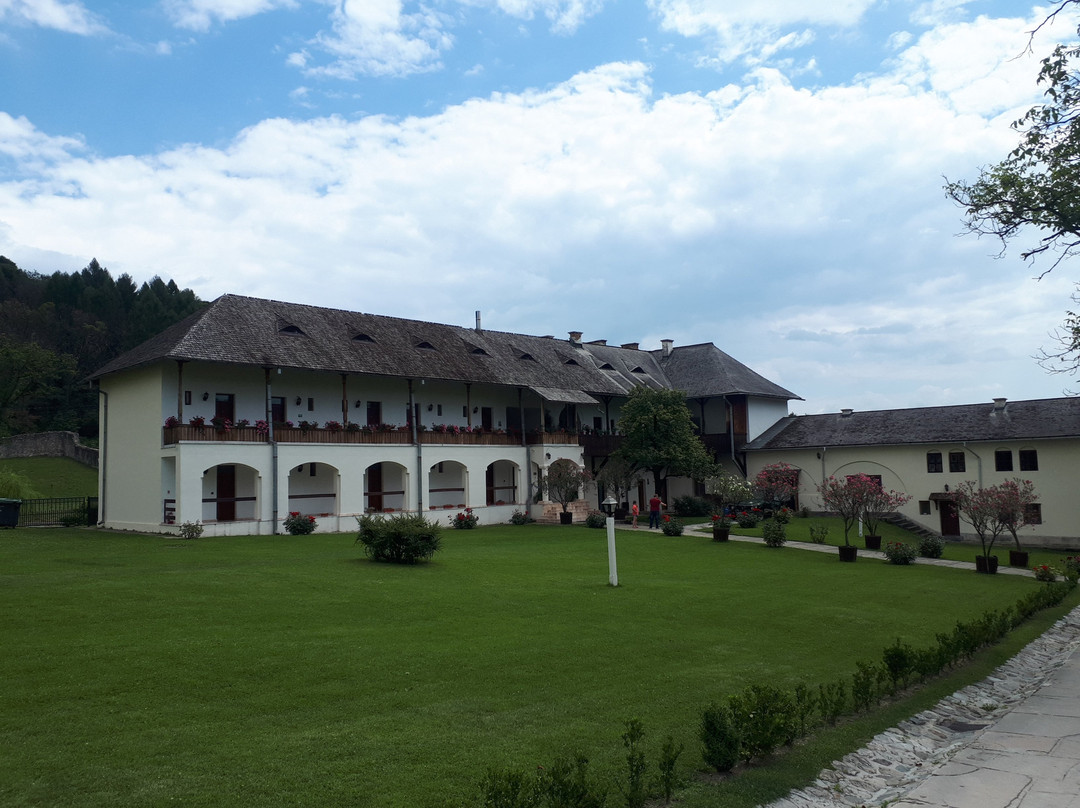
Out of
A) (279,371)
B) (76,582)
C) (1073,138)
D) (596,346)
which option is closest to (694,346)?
(596,346)

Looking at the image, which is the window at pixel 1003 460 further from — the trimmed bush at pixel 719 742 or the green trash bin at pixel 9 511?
the green trash bin at pixel 9 511

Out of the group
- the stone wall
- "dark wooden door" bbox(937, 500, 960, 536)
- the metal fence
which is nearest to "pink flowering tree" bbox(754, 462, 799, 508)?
"dark wooden door" bbox(937, 500, 960, 536)

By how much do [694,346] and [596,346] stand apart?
20.1 ft

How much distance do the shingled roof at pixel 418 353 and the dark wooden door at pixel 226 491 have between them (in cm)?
457

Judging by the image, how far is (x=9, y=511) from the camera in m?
26.0

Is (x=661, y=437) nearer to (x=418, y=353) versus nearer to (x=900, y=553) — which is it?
(x=418, y=353)

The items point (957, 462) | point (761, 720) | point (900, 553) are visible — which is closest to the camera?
point (761, 720)

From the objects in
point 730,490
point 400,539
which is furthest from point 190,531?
point 730,490

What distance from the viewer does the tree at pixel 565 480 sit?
113ft

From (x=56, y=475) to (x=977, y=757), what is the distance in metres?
44.2

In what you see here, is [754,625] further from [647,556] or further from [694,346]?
[694,346]

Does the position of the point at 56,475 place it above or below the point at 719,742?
above

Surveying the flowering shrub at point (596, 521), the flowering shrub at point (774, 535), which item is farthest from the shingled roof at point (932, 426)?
the flowering shrub at point (774, 535)

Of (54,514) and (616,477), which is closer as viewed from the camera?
(54,514)
